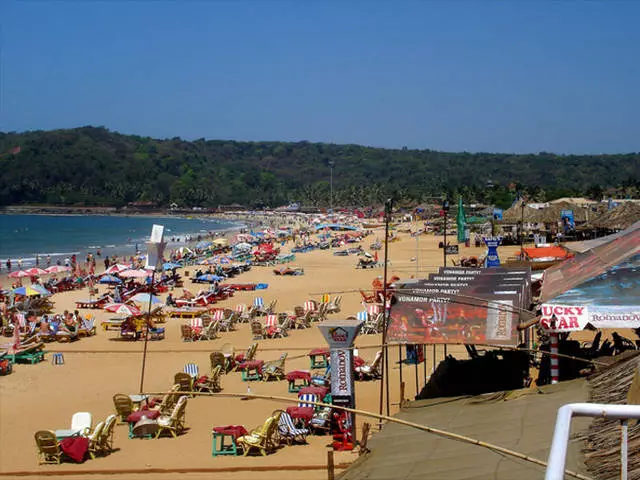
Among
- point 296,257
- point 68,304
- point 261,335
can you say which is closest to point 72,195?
point 296,257

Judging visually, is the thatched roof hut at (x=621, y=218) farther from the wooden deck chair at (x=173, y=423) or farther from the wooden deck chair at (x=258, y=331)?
the wooden deck chair at (x=173, y=423)

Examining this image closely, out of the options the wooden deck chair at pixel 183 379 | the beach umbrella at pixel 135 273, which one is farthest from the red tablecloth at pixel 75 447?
the beach umbrella at pixel 135 273

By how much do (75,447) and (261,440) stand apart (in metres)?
2.53

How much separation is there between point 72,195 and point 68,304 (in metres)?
152

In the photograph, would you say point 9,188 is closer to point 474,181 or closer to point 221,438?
point 474,181

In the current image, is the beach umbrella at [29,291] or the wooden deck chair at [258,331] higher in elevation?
the beach umbrella at [29,291]

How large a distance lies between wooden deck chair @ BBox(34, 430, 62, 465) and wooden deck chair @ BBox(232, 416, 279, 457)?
246 centimetres

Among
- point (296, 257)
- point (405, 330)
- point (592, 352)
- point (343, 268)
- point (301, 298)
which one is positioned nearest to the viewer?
point (405, 330)

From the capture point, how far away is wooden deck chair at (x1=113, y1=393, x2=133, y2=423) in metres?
12.2

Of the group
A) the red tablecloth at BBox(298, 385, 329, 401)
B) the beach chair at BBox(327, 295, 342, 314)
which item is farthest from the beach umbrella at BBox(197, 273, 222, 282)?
the red tablecloth at BBox(298, 385, 329, 401)

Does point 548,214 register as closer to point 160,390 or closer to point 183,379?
point 160,390

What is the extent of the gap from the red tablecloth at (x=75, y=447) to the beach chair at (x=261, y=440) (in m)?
2.10

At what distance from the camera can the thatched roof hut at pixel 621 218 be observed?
1297 inches

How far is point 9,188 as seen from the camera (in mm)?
177125
